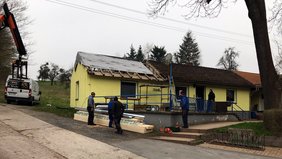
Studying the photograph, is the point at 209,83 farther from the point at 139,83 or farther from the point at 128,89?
the point at 128,89

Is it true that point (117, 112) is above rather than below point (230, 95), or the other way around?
below

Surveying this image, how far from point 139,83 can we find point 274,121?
1081 cm

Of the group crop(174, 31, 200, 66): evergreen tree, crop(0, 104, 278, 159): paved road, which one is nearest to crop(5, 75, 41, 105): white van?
crop(0, 104, 278, 159): paved road

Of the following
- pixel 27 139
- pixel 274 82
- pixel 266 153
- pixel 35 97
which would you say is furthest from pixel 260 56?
pixel 35 97

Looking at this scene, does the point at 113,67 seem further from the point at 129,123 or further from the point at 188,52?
the point at 188,52

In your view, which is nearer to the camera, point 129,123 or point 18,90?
point 129,123

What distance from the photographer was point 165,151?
1333 centimetres

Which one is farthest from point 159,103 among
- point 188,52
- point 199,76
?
point 188,52

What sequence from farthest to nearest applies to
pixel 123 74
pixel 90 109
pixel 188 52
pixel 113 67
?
pixel 188 52
pixel 113 67
pixel 123 74
pixel 90 109

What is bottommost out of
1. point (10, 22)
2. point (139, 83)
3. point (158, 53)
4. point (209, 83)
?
point (139, 83)

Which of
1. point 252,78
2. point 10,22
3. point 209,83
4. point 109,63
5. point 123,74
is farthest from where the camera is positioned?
point 252,78

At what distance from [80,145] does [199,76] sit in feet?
55.8

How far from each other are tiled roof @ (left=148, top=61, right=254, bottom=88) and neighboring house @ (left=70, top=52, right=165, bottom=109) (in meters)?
1.32

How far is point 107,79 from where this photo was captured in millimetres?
23828
